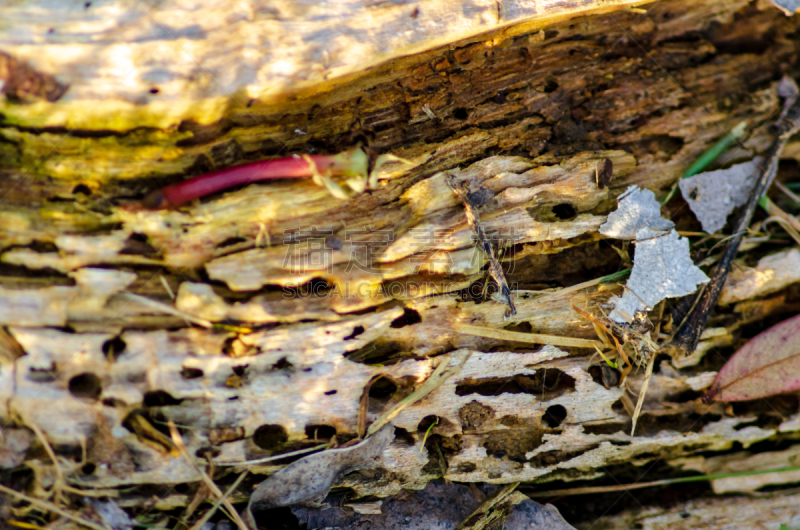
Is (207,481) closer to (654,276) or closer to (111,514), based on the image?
(111,514)

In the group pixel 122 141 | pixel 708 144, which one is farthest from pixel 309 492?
pixel 708 144

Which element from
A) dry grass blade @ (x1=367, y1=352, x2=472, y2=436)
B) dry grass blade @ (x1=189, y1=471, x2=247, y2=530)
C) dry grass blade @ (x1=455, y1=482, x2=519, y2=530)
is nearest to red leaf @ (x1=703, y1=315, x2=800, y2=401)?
dry grass blade @ (x1=455, y1=482, x2=519, y2=530)

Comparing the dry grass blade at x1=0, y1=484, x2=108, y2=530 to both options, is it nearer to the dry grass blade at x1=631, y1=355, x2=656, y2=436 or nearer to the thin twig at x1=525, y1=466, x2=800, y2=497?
the thin twig at x1=525, y1=466, x2=800, y2=497

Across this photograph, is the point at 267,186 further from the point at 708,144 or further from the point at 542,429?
the point at 708,144

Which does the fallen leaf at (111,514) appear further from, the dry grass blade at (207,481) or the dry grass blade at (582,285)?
the dry grass blade at (582,285)

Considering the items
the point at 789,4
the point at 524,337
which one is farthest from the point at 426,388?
the point at 789,4

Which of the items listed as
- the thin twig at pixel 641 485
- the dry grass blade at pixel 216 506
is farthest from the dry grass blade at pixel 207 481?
the thin twig at pixel 641 485
